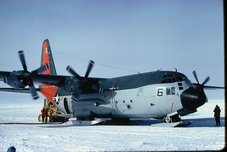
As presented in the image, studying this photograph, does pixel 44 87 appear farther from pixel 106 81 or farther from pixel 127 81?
pixel 127 81

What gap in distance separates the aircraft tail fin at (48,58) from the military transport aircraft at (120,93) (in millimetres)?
4228

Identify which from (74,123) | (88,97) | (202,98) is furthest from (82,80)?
(202,98)

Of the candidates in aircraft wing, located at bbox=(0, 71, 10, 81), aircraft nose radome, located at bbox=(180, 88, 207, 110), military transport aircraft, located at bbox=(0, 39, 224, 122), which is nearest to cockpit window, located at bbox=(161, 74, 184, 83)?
military transport aircraft, located at bbox=(0, 39, 224, 122)

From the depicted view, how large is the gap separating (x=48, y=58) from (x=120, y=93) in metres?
12.7

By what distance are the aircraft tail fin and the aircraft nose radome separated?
16.0 m

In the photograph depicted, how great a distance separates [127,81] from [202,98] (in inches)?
216

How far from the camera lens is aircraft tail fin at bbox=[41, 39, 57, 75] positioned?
29867 millimetres

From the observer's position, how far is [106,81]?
22.5m

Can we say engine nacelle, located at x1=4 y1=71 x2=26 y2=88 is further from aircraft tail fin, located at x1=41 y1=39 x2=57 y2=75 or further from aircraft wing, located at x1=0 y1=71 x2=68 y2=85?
aircraft tail fin, located at x1=41 y1=39 x2=57 y2=75

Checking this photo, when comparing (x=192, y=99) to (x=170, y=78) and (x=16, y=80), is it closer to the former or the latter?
(x=170, y=78)

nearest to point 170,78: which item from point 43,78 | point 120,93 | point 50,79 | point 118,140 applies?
point 120,93

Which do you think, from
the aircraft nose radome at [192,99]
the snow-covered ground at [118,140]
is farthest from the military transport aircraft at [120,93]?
the snow-covered ground at [118,140]

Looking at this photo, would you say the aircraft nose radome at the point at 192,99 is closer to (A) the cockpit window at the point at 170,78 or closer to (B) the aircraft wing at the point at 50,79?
(A) the cockpit window at the point at 170,78

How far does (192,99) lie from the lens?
55.4ft
